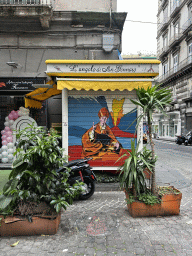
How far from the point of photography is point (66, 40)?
29.0ft

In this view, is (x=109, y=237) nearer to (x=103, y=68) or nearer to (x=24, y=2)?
(x=103, y=68)

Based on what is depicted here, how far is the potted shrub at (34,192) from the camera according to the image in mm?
3453

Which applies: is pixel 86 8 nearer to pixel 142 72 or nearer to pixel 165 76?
pixel 142 72

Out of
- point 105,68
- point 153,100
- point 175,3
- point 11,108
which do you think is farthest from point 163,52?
point 153,100

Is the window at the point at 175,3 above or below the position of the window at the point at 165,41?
above

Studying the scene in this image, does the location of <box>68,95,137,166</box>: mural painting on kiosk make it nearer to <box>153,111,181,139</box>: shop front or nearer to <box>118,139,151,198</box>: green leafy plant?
<box>118,139,151,198</box>: green leafy plant

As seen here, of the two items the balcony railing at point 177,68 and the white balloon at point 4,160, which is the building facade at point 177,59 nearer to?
the balcony railing at point 177,68

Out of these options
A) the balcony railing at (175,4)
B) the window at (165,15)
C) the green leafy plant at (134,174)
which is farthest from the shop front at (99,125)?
the window at (165,15)

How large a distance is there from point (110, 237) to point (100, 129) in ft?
11.6

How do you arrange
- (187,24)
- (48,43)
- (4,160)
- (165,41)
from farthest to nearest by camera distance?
1. (165,41)
2. (187,24)
3. (48,43)
4. (4,160)

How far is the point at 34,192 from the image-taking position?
359 cm

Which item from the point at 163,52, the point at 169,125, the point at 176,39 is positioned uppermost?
the point at 176,39

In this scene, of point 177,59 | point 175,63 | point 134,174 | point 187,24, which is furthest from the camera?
point 175,63

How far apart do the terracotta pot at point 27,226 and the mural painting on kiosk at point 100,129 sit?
3.05 m
